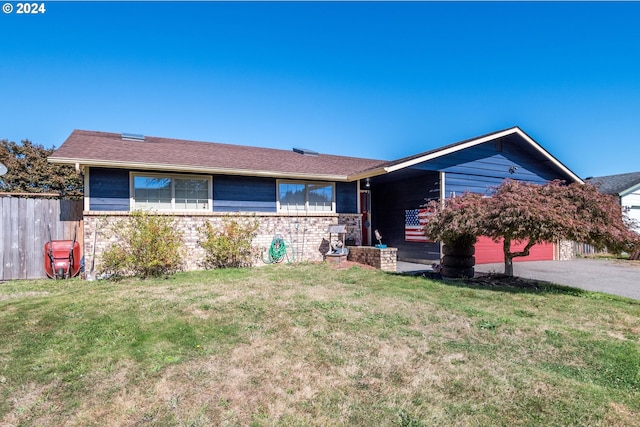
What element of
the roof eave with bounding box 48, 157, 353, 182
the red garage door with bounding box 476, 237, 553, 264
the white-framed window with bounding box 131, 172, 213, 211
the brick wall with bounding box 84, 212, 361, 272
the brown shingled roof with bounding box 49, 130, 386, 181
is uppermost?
the brown shingled roof with bounding box 49, 130, 386, 181

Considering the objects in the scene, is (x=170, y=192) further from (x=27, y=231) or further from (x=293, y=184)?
(x=293, y=184)

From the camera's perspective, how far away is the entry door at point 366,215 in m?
14.4

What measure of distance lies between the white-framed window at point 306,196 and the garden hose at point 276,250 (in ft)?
3.43

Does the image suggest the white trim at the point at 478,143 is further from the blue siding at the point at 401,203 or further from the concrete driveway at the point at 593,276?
A: the concrete driveway at the point at 593,276

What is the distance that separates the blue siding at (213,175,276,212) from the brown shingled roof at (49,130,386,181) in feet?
1.57

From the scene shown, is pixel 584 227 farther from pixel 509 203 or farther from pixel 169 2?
pixel 169 2

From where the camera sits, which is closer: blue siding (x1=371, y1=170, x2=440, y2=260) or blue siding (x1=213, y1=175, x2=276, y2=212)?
blue siding (x1=213, y1=175, x2=276, y2=212)

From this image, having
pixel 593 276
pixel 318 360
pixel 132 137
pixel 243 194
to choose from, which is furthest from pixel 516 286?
pixel 132 137

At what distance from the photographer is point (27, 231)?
8688 mm

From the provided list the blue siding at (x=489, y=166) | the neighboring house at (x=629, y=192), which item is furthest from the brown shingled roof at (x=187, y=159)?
the neighboring house at (x=629, y=192)

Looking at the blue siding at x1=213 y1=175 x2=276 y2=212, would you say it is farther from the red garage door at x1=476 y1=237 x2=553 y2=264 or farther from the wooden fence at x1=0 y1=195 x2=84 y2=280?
the red garage door at x1=476 y1=237 x2=553 y2=264

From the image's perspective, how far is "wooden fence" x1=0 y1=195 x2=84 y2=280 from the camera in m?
8.52

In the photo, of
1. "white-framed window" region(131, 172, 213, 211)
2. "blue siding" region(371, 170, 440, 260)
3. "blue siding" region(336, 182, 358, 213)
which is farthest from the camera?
"blue siding" region(336, 182, 358, 213)

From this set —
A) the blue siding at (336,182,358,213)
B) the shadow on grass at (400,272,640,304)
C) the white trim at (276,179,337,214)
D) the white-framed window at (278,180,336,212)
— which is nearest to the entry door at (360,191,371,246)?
the blue siding at (336,182,358,213)
